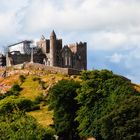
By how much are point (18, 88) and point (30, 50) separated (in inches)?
1284

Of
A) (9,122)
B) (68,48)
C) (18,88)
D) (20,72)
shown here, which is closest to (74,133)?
(9,122)

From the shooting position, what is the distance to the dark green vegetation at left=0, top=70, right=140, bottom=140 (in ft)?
351

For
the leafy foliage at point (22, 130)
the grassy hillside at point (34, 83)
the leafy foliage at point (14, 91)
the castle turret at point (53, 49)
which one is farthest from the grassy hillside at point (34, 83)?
the leafy foliage at point (22, 130)

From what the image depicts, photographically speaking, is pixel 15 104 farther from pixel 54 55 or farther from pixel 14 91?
pixel 54 55

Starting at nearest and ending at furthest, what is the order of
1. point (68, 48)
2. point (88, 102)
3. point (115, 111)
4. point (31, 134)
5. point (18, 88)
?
point (31, 134), point (115, 111), point (88, 102), point (18, 88), point (68, 48)

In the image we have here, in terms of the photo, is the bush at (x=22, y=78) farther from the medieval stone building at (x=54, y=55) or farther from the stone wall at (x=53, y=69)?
the medieval stone building at (x=54, y=55)

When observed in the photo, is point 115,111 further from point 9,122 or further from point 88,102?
point 9,122

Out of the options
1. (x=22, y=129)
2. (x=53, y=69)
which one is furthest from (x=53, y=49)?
(x=22, y=129)

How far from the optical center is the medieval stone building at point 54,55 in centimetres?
18325

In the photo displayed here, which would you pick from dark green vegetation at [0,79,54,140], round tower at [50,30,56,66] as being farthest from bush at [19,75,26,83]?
dark green vegetation at [0,79,54,140]

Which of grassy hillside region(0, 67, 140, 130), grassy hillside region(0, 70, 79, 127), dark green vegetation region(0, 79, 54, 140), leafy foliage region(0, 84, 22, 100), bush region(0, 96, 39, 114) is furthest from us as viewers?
leafy foliage region(0, 84, 22, 100)

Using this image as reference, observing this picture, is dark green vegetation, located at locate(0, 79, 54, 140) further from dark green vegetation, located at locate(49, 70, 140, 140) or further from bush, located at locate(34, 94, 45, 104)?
bush, located at locate(34, 94, 45, 104)

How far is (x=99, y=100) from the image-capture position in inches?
4646

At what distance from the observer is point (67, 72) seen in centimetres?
16600
